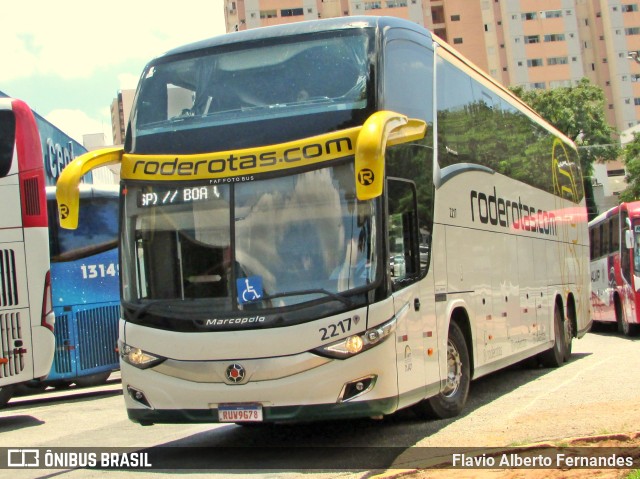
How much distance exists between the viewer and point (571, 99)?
6575cm

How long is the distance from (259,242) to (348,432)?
2.64 metres

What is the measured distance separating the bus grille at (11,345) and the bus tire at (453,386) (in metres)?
5.51

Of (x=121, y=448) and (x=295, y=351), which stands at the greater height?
(x=295, y=351)

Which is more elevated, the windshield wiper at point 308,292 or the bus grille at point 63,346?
the windshield wiper at point 308,292

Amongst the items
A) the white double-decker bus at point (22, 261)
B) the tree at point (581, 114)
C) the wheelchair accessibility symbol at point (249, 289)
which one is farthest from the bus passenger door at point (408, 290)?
the tree at point (581, 114)

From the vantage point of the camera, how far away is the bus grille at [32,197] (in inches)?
489

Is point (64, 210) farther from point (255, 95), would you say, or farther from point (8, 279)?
point (8, 279)

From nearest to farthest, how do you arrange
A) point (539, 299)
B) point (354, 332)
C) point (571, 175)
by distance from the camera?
1. point (354, 332)
2. point (539, 299)
3. point (571, 175)

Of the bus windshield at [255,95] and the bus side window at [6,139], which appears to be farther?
the bus side window at [6,139]

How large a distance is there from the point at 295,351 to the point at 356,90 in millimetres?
2446

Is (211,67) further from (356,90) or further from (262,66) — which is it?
(356,90)

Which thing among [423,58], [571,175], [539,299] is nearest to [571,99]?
[571,175]

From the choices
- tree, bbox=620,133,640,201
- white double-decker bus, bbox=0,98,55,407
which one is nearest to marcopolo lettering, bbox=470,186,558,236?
white double-decker bus, bbox=0,98,55,407

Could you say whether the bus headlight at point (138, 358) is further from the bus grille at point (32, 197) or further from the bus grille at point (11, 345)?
the bus grille at point (32, 197)
